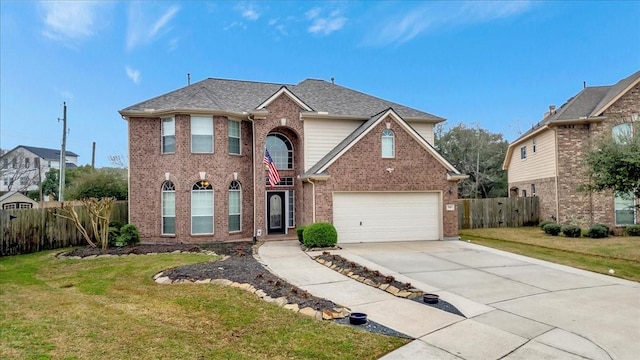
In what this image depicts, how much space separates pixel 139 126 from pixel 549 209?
21.7m

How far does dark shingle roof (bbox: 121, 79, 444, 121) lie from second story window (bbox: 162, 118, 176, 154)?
611 millimetres

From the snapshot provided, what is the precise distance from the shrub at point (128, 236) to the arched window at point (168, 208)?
1.16 metres

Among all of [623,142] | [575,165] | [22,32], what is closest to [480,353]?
[623,142]

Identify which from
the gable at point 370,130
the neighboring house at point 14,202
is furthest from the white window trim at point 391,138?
the neighboring house at point 14,202

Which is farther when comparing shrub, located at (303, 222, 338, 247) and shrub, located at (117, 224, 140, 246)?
shrub, located at (117, 224, 140, 246)

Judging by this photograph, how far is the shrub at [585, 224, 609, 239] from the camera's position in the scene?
1734 cm

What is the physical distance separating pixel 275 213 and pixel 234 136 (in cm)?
422

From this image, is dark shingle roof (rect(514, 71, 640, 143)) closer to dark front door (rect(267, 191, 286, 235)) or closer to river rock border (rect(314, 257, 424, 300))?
dark front door (rect(267, 191, 286, 235))

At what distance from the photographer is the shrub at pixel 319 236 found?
535 inches

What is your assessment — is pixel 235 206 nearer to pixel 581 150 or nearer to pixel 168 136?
pixel 168 136

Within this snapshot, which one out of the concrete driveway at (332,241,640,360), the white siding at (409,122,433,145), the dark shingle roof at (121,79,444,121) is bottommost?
the concrete driveway at (332,241,640,360)

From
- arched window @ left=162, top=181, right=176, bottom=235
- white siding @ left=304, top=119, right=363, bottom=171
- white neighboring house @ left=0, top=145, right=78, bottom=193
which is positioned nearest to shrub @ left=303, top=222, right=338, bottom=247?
white siding @ left=304, top=119, right=363, bottom=171

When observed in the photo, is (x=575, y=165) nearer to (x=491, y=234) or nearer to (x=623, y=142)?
Answer: (x=491, y=234)

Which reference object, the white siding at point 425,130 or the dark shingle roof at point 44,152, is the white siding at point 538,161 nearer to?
the white siding at point 425,130
